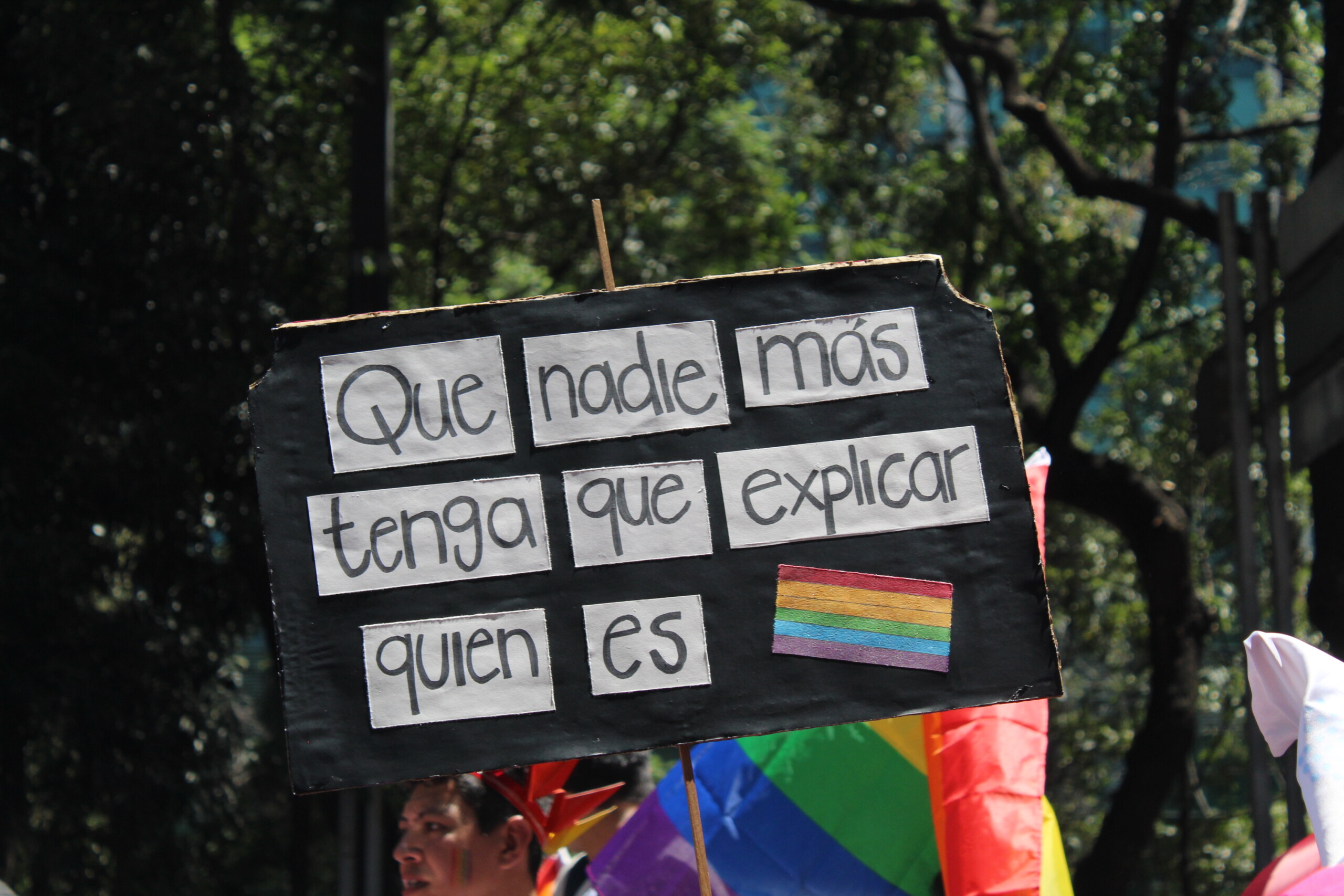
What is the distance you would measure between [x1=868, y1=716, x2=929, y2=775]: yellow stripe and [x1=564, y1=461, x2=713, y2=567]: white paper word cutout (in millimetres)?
977

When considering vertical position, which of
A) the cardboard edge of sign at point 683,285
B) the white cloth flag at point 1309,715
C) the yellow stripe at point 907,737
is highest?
the cardboard edge of sign at point 683,285

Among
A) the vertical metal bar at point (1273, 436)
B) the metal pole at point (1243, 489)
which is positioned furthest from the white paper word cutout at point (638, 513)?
the vertical metal bar at point (1273, 436)

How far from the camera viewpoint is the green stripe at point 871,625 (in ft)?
8.01

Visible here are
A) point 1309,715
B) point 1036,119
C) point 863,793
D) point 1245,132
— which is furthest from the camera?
point 1245,132

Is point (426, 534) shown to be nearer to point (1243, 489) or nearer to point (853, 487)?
point (853, 487)

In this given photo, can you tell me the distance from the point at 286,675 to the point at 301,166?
606 centimetres

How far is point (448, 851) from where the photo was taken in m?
3.32

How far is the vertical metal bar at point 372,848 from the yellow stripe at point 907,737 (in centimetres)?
366

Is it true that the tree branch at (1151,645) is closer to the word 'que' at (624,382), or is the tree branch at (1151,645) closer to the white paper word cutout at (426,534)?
the word 'que' at (624,382)

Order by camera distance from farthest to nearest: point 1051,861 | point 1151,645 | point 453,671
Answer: point 1151,645 → point 1051,861 → point 453,671

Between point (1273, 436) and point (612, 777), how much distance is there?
3356 millimetres

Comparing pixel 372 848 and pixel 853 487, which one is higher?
pixel 853 487

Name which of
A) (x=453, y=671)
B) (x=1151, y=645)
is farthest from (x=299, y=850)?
(x=453, y=671)

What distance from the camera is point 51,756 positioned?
6.93 metres
